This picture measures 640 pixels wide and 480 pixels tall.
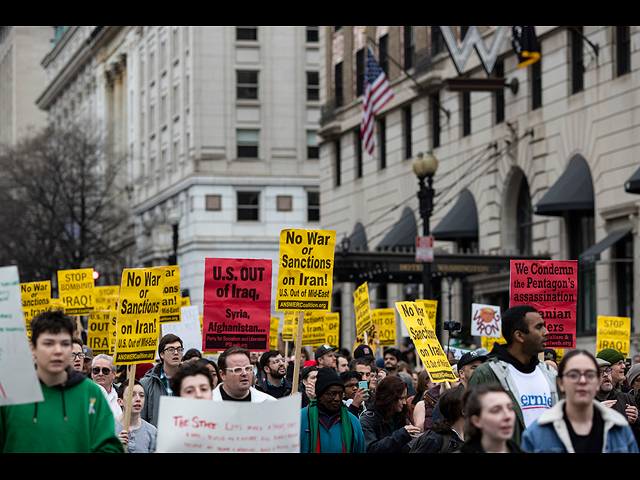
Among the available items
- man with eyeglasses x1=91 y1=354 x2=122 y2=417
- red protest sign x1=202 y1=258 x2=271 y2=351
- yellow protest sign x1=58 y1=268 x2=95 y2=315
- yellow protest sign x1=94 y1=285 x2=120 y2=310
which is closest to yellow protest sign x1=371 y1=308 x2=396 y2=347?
yellow protest sign x1=94 y1=285 x2=120 y2=310

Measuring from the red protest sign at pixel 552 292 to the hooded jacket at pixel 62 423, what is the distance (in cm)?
504

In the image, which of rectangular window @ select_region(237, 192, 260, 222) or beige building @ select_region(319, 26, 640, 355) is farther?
rectangular window @ select_region(237, 192, 260, 222)

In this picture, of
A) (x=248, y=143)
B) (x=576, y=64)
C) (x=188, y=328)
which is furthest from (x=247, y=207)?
(x=188, y=328)

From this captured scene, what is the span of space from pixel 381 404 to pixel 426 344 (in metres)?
2.07

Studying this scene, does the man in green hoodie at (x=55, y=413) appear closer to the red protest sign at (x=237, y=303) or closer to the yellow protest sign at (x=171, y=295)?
the yellow protest sign at (x=171, y=295)

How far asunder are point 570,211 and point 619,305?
130 inches

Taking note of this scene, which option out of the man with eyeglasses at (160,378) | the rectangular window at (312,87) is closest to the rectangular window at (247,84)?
the rectangular window at (312,87)

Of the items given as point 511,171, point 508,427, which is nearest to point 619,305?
point 511,171

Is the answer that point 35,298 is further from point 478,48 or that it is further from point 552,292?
point 478,48

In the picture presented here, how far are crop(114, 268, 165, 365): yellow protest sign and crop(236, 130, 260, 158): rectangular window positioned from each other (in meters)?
50.0

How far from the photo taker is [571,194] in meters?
27.4

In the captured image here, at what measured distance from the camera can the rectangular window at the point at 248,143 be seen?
60219 mm

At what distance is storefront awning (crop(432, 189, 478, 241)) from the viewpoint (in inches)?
1325

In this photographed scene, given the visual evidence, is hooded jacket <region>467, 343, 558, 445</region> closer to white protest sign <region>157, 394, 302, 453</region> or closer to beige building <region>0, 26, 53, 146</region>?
white protest sign <region>157, 394, 302, 453</region>
